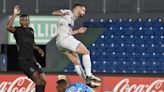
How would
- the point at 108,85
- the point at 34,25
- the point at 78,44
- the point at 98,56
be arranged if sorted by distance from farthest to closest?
the point at 34,25 < the point at 98,56 < the point at 108,85 < the point at 78,44

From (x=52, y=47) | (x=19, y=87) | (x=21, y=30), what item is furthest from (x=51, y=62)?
(x=21, y=30)

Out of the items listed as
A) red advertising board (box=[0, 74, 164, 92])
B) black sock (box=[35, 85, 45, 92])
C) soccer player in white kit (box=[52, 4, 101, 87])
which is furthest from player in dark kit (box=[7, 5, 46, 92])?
red advertising board (box=[0, 74, 164, 92])

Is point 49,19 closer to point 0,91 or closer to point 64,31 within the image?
point 0,91

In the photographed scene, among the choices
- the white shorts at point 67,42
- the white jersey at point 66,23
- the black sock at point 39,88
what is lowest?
the black sock at point 39,88

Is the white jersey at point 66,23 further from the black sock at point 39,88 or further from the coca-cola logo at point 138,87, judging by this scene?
the coca-cola logo at point 138,87

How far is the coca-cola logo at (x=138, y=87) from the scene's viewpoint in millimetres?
15742

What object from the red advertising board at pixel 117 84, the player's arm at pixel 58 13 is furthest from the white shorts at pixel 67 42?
the red advertising board at pixel 117 84

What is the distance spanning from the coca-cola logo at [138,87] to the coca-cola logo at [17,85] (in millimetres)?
2551

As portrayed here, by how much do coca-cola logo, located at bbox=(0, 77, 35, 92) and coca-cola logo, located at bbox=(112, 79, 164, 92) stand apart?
2551mm

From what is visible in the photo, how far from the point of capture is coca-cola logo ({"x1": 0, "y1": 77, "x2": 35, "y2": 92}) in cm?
1646

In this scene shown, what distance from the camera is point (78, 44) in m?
11.0

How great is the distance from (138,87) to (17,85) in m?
3.52

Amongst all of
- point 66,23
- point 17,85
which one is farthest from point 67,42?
point 17,85

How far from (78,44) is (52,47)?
1391 cm
